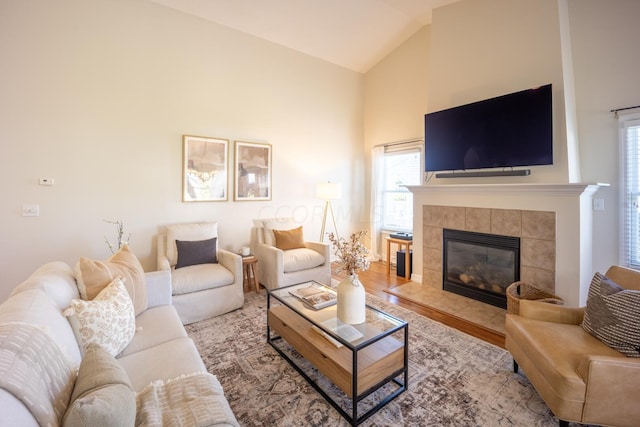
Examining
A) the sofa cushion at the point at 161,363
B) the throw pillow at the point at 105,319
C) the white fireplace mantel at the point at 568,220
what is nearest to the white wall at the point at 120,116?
the throw pillow at the point at 105,319

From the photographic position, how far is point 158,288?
7.47 ft

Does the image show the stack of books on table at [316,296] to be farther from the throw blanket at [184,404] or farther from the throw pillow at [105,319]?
the throw pillow at [105,319]

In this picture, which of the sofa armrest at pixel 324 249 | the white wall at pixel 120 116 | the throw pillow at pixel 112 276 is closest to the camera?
the throw pillow at pixel 112 276

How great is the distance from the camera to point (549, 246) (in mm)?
2824

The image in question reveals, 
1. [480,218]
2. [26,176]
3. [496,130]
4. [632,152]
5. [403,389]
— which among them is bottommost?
[403,389]

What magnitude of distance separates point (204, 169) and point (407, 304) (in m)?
3.08

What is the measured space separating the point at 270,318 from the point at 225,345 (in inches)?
17.9

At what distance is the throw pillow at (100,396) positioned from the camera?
816 mm

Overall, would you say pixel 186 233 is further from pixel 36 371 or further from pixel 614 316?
pixel 614 316

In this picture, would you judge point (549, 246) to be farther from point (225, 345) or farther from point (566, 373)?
point (225, 345)

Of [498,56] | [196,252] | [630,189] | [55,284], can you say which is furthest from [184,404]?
[498,56]

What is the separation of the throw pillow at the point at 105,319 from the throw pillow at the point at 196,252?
→ 1.38m

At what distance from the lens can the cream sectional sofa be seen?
32.5 inches

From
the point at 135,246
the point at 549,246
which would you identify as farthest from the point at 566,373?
the point at 135,246
